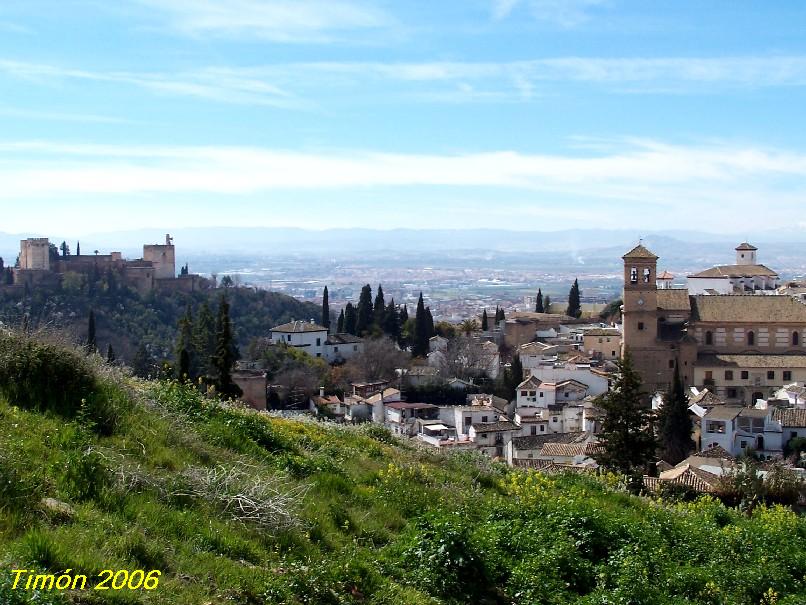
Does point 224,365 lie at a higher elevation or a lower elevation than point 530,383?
higher

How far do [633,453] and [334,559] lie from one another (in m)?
16.8

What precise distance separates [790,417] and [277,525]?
32.0 metres

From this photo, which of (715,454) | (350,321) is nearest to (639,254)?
(715,454)

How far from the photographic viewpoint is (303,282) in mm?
198000

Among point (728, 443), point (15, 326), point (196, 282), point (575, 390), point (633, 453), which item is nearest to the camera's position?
point (15, 326)

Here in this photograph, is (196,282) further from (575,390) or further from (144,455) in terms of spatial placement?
(144,455)

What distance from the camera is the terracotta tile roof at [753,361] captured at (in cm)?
4150

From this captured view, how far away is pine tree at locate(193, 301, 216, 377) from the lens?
Answer: 134ft

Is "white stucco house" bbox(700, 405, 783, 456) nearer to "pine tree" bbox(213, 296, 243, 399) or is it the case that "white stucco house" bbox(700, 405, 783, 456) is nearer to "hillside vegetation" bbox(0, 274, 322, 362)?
"pine tree" bbox(213, 296, 243, 399)

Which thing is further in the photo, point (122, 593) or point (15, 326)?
point (15, 326)

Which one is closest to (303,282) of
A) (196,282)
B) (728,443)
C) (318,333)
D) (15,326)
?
(196,282)

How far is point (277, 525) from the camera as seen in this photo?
6.17m

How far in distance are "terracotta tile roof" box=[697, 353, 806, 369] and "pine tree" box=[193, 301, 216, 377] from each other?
2248 centimetres

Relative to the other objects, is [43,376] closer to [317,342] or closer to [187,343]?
[187,343]
